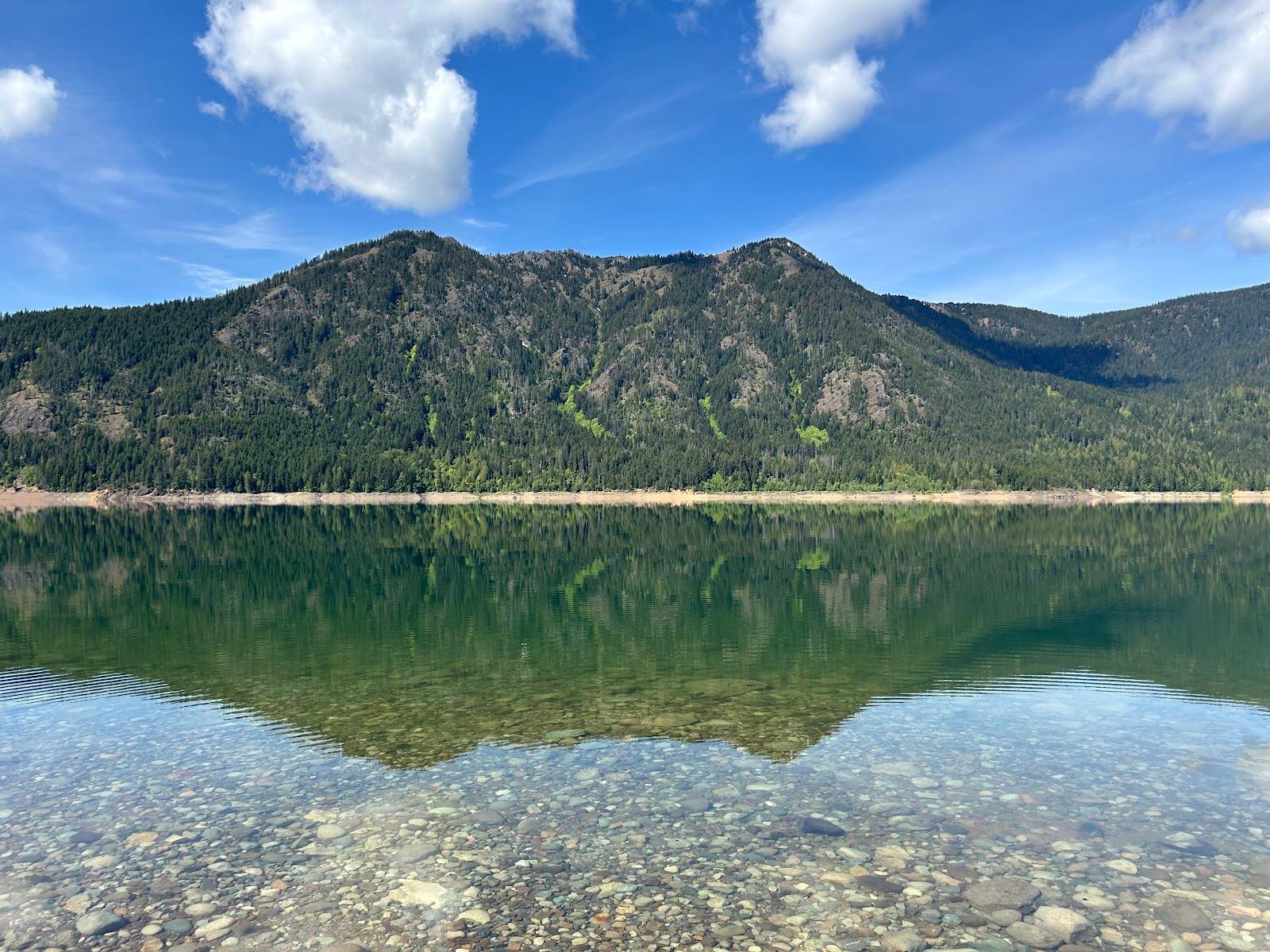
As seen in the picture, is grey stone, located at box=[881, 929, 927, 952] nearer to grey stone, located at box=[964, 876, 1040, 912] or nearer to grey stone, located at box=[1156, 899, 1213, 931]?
grey stone, located at box=[964, 876, 1040, 912]

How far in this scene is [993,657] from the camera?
109 ft

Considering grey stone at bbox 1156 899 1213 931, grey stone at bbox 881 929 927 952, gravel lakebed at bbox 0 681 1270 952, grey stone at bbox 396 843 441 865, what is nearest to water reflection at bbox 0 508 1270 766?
gravel lakebed at bbox 0 681 1270 952

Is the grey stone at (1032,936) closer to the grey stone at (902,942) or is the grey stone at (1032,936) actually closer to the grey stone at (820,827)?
the grey stone at (902,942)

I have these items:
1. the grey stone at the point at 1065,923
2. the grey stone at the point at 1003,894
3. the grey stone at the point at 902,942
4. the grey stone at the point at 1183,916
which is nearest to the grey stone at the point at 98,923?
the grey stone at the point at 902,942

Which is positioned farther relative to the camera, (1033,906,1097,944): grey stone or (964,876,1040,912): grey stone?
(964,876,1040,912): grey stone

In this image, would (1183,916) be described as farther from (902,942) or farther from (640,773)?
(640,773)

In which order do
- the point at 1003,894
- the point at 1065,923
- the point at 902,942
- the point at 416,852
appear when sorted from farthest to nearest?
the point at 416,852 < the point at 1003,894 < the point at 1065,923 < the point at 902,942

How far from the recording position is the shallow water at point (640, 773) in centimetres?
1271

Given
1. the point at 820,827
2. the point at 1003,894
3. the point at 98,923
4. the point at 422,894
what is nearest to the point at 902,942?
the point at 1003,894

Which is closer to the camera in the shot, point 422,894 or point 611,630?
point 422,894

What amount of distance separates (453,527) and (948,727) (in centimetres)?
11732

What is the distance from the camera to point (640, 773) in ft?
63.3

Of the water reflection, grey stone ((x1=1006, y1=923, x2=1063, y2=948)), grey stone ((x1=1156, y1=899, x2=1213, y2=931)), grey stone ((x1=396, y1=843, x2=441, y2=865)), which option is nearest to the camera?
grey stone ((x1=1006, y1=923, x2=1063, y2=948))

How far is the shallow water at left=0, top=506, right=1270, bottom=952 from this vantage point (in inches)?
500
